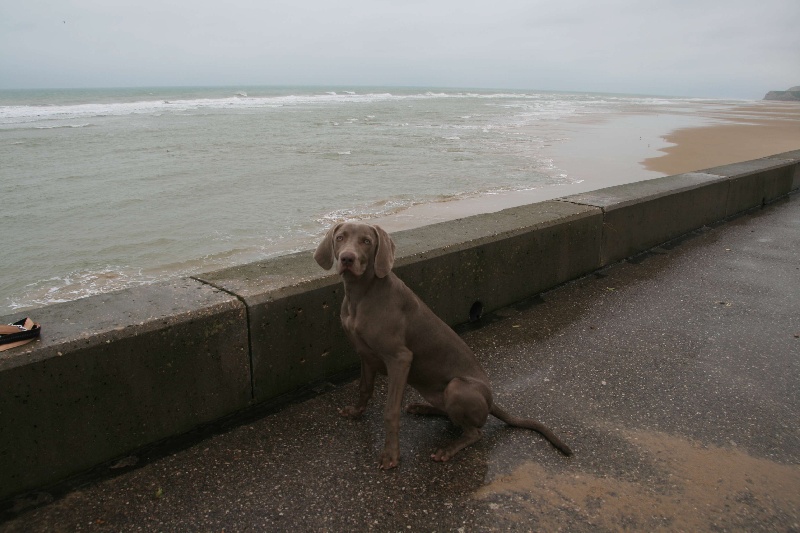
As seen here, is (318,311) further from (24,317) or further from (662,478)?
(662,478)

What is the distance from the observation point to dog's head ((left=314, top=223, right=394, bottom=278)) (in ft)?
9.98

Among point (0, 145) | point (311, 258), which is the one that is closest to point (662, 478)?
point (311, 258)

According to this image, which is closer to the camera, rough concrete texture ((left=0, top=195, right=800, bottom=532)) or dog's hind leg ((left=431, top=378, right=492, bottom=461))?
rough concrete texture ((left=0, top=195, right=800, bottom=532))

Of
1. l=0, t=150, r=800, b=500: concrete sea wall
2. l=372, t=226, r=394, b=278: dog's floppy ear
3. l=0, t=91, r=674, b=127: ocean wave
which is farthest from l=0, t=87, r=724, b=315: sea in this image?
l=0, t=91, r=674, b=127: ocean wave

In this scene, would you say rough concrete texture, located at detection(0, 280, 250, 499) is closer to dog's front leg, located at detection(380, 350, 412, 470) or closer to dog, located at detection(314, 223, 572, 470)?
dog, located at detection(314, 223, 572, 470)

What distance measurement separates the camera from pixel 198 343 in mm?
3182

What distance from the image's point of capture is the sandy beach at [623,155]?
1060 cm

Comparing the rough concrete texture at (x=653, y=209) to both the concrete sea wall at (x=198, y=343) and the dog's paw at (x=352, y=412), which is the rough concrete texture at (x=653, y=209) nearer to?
the concrete sea wall at (x=198, y=343)

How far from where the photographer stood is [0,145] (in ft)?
65.7

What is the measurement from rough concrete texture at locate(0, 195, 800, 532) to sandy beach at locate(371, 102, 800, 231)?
5.26 m

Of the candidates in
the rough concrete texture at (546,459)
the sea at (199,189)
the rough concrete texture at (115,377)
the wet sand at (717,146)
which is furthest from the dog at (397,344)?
the wet sand at (717,146)

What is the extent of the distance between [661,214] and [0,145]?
20.9m

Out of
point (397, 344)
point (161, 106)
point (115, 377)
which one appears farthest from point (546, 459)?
point (161, 106)

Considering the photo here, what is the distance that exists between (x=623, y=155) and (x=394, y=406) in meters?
16.0
